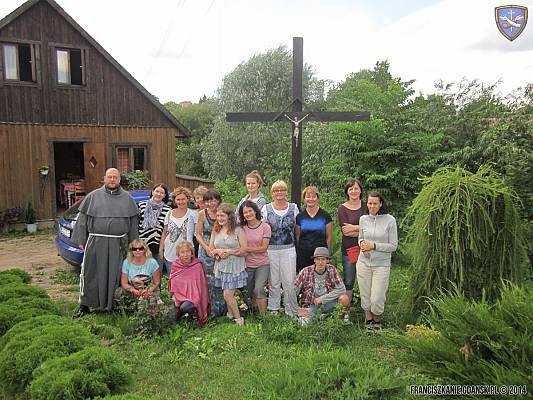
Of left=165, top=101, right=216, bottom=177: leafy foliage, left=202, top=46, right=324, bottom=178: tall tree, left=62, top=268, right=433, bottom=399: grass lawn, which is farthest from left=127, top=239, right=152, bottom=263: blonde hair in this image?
left=165, top=101, right=216, bottom=177: leafy foliage

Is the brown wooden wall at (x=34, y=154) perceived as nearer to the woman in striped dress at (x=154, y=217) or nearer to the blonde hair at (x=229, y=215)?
the woman in striped dress at (x=154, y=217)

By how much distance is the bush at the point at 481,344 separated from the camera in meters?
3.12

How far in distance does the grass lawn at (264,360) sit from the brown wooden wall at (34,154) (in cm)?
964

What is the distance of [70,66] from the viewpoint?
49.9ft

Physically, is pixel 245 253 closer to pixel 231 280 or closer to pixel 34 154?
pixel 231 280

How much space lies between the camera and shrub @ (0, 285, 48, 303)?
533cm

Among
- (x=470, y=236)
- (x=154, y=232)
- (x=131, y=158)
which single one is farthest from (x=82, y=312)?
(x=131, y=158)

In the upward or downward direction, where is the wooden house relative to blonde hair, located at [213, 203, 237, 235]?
upward

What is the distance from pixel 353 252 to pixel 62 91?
1210 centimetres

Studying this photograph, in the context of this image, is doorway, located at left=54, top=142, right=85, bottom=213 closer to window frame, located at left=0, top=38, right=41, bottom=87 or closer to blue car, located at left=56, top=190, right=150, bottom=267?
window frame, located at left=0, top=38, right=41, bottom=87

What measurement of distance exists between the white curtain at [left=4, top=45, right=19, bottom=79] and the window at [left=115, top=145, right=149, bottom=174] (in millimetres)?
3580

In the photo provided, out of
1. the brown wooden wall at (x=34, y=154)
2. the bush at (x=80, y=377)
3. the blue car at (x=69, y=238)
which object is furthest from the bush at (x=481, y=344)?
the brown wooden wall at (x=34, y=154)

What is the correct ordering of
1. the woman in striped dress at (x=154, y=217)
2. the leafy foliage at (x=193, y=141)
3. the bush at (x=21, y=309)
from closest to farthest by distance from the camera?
the bush at (x=21, y=309) < the woman in striped dress at (x=154, y=217) < the leafy foliage at (x=193, y=141)

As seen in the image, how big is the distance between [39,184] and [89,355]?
12.3m
